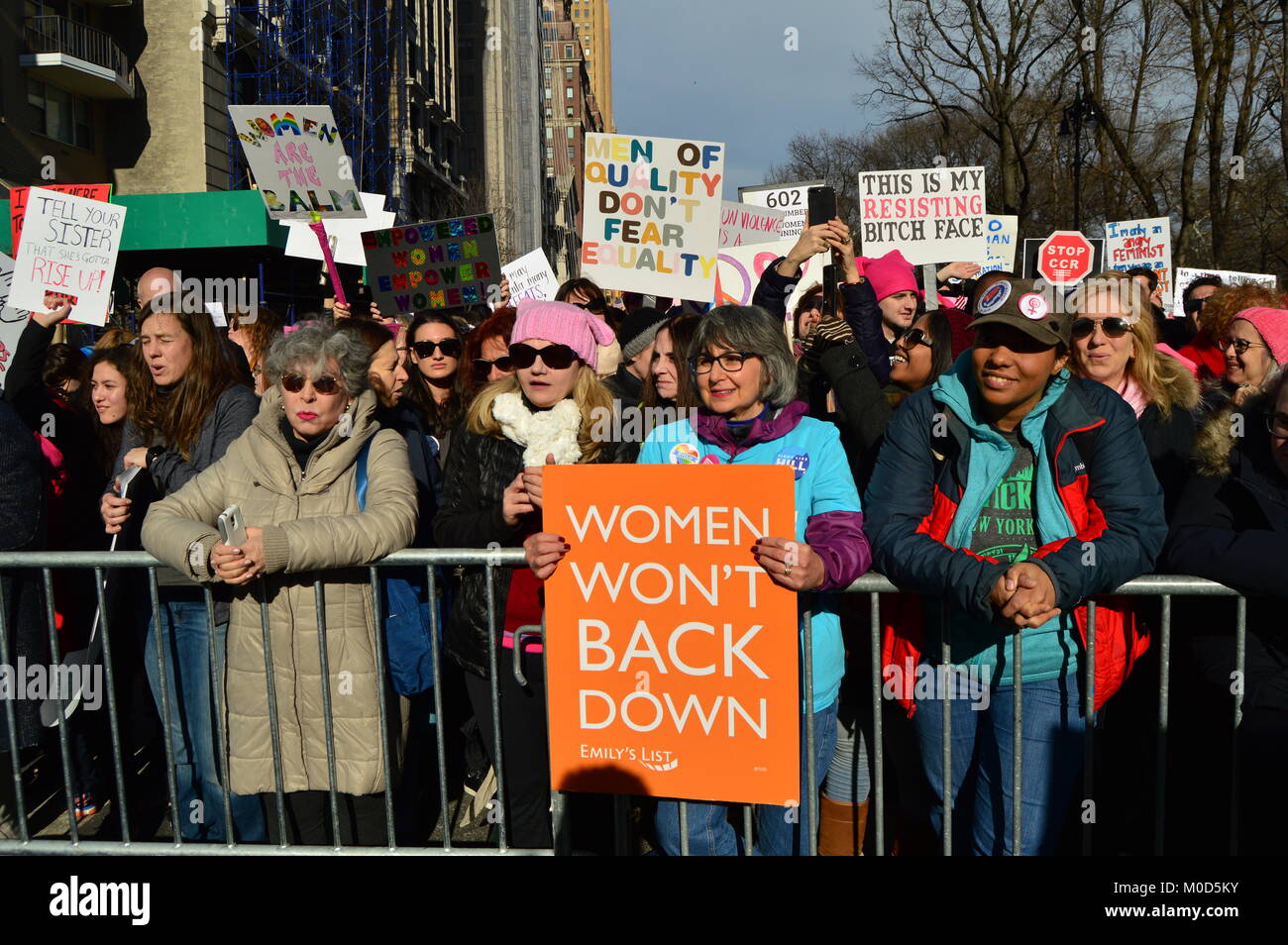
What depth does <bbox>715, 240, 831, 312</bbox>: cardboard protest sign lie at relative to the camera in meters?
8.83

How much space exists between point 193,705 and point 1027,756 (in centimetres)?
295

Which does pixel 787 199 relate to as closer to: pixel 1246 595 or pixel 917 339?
pixel 917 339

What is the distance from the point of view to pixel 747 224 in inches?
409

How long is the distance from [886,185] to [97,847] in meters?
8.70

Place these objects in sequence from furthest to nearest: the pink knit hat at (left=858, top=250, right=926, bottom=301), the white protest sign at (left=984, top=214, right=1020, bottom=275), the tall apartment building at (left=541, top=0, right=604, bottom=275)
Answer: the tall apartment building at (left=541, top=0, right=604, bottom=275), the white protest sign at (left=984, top=214, right=1020, bottom=275), the pink knit hat at (left=858, top=250, right=926, bottom=301)

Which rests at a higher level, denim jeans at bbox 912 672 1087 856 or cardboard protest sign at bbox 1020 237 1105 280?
cardboard protest sign at bbox 1020 237 1105 280

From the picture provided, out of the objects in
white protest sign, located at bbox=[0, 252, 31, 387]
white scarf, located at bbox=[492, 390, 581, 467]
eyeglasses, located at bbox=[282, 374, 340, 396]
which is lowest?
white scarf, located at bbox=[492, 390, 581, 467]

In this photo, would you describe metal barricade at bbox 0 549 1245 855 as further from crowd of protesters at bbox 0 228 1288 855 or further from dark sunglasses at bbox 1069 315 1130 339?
A: dark sunglasses at bbox 1069 315 1130 339

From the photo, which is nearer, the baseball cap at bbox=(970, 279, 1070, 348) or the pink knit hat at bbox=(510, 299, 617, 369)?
the baseball cap at bbox=(970, 279, 1070, 348)

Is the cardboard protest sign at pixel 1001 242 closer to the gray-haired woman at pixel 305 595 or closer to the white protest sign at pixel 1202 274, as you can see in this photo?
the white protest sign at pixel 1202 274

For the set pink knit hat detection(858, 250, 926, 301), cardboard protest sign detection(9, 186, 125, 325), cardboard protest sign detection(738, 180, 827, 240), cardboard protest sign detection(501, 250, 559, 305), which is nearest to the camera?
pink knit hat detection(858, 250, 926, 301)

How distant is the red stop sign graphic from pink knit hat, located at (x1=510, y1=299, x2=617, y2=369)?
789 centimetres

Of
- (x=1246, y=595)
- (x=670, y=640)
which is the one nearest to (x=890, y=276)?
(x=1246, y=595)

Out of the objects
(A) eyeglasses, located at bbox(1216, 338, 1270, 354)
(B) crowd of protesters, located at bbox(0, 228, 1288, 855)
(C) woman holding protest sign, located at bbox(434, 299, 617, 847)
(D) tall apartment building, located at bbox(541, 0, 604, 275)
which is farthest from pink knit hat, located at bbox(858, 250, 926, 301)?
(D) tall apartment building, located at bbox(541, 0, 604, 275)
